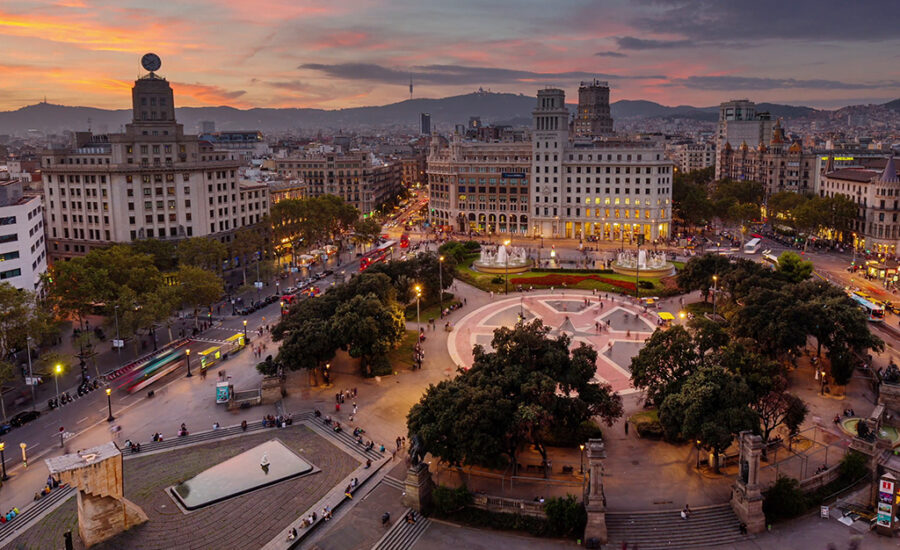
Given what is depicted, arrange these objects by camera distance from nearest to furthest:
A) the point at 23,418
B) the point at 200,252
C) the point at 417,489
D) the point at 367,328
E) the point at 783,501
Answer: the point at 783,501
the point at 417,489
the point at 23,418
the point at 367,328
the point at 200,252

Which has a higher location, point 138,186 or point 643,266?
point 138,186

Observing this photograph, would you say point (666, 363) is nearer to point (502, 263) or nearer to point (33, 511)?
point (33, 511)

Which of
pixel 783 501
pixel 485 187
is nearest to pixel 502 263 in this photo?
pixel 485 187

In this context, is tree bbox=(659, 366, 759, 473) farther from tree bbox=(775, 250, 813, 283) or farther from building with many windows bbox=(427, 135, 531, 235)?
building with many windows bbox=(427, 135, 531, 235)

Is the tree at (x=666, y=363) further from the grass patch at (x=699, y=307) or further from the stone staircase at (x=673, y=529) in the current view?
the grass patch at (x=699, y=307)

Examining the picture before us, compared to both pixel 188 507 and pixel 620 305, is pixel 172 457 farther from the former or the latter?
pixel 620 305
